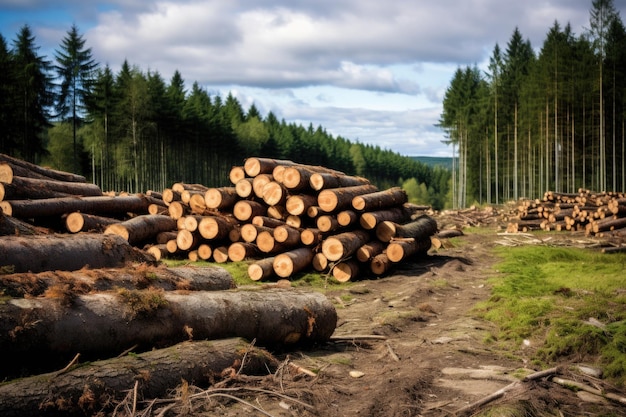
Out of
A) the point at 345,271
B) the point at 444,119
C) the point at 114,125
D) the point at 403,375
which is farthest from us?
the point at 444,119

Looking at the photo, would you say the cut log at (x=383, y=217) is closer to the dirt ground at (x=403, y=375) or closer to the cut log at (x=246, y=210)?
the cut log at (x=246, y=210)

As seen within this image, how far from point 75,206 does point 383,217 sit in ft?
27.2

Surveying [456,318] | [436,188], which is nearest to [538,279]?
[456,318]

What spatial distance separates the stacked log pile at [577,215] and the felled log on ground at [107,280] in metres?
18.1

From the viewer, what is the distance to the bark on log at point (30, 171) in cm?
1540

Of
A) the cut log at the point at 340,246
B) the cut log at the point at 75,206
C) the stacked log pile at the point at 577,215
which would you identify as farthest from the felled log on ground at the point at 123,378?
the stacked log pile at the point at 577,215

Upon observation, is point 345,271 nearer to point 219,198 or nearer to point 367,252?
point 367,252

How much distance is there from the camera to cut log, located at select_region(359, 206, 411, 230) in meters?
14.9

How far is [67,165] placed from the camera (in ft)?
177

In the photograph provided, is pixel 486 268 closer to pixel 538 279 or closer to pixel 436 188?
pixel 538 279

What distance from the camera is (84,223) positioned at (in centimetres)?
1455

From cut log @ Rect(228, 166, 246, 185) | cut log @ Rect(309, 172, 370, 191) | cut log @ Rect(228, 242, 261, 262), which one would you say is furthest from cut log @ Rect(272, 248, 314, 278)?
cut log @ Rect(228, 166, 246, 185)

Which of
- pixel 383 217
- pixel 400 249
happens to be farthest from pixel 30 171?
pixel 400 249

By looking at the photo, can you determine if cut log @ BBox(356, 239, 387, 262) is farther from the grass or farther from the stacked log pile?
the stacked log pile
